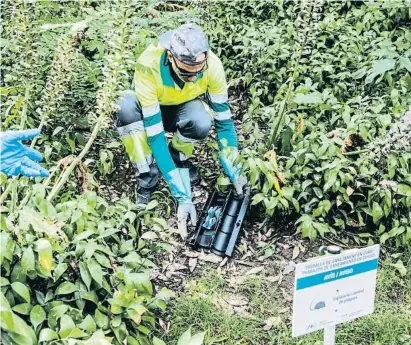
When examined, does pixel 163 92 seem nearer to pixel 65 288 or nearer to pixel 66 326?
pixel 65 288

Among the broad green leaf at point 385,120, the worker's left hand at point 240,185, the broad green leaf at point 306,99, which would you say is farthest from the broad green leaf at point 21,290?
the broad green leaf at point 385,120

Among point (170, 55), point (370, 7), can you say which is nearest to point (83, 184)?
point (170, 55)

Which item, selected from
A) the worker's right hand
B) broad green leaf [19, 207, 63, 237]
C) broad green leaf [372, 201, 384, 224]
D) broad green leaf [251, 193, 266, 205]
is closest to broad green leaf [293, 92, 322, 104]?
broad green leaf [251, 193, 266, 205]

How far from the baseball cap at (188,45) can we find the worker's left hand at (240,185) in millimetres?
825

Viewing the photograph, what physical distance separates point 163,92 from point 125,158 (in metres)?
0.90

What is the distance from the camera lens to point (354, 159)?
382 cm

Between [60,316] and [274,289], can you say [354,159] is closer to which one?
[274,289]

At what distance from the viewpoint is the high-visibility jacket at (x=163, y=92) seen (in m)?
3.46

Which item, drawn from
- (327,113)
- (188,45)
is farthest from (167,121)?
(327,113)

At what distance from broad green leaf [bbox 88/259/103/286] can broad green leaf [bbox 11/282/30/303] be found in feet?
0.95

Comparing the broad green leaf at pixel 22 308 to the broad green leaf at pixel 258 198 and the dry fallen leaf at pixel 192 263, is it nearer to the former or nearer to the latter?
the dry fallen leaf at pixel 192 263

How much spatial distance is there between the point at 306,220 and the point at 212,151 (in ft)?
3.20

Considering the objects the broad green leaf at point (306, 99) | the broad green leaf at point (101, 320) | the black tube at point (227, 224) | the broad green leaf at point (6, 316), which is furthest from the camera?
the broad green leaf at point (306, 99)

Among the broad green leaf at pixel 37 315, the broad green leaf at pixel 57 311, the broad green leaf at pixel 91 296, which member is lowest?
the broad green leaf at pixel 91 296
